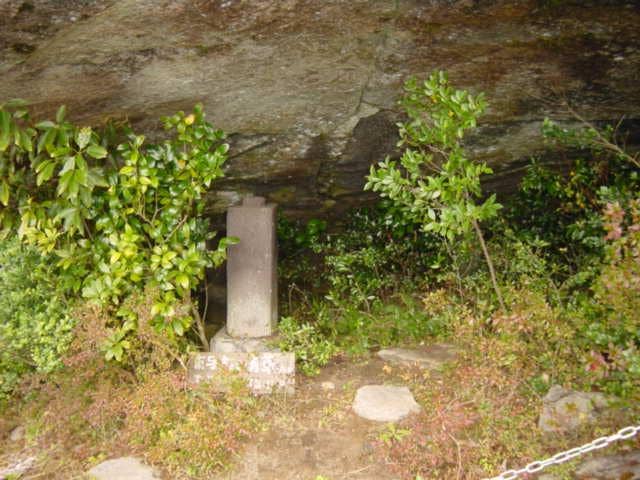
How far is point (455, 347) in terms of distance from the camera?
403 cm

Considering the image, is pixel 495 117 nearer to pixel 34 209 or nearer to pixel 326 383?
pixel 326 383

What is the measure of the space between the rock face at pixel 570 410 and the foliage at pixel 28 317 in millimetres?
2884

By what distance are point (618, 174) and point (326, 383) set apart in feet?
9.36

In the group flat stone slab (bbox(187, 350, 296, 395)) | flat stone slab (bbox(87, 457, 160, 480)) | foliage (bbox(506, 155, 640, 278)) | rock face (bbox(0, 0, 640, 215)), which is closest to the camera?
rock face (bbox(0, 0, 640, 215))

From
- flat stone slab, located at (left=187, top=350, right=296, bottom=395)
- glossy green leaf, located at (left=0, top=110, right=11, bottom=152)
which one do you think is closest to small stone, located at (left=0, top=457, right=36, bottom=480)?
flat stone slab, located at (left=187, top=350, right=296, bottom=395)

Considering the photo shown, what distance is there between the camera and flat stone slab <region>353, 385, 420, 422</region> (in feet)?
10.4

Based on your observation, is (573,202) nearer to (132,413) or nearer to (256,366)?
(256,366)

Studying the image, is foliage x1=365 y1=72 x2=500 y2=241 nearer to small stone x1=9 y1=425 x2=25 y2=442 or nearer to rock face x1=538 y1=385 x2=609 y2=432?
rock face x1=538 y1=385 x2=609 y2=432

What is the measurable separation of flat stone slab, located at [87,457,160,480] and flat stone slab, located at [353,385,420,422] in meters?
1.26

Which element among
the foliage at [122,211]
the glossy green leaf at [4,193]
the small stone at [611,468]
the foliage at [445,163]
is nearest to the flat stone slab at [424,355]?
the foliage at [445,163]

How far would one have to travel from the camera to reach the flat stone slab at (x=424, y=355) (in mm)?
3824

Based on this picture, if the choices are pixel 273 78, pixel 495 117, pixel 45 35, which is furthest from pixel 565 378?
pixel 45 35

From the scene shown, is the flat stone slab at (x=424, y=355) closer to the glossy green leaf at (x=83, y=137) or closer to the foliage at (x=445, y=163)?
the foliage at (x=445, y=163)

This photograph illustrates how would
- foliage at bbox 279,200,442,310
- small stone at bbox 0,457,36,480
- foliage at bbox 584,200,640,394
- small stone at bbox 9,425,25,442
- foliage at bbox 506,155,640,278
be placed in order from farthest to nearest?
foliage at bbox 279,200,442,310, foliage at bbox 506,155,640,278, small stone at bbox 9,425,25,442, small stone at bbox 0,457,36,480, foliage at bbox 584,200,640,394
